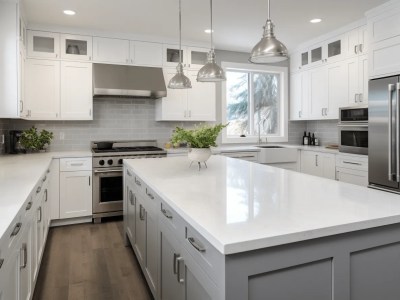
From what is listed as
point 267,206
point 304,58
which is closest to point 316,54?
point 304,58

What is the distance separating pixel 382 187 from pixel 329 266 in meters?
2.76

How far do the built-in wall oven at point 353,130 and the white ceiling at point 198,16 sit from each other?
120 centimetres

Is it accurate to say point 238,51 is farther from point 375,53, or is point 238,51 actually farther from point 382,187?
point 382,187

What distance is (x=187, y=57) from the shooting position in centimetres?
487

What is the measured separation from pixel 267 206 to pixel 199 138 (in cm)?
119

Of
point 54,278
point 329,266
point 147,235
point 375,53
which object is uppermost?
point 375,53

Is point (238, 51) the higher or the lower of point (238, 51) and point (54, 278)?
the higher

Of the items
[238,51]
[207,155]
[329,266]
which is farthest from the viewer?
[238,51]

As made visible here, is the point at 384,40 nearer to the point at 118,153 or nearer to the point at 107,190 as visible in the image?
the point at 118,153

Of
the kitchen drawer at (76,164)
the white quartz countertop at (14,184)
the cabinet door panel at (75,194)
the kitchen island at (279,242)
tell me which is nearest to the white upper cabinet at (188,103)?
the kitchen drawer at (76,164)

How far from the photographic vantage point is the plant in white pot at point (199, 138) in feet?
8.23

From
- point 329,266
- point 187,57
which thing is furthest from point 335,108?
point 329,266

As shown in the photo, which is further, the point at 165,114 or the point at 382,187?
the point at 165,114

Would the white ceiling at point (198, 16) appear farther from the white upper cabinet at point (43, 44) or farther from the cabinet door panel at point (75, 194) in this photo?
the cabinet door panel at point (75, 194)
